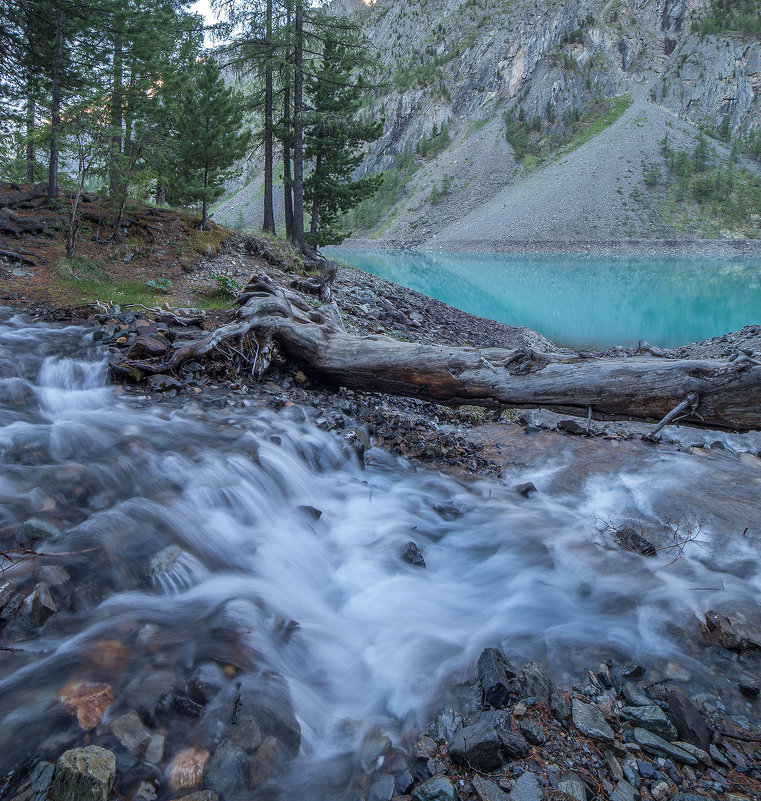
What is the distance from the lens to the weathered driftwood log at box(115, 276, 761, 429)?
4672 millimetres

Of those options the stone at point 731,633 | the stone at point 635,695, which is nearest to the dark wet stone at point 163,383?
the stone at point 635,695

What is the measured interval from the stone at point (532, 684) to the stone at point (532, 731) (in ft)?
0.69

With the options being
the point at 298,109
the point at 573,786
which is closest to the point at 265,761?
the point at 573,786

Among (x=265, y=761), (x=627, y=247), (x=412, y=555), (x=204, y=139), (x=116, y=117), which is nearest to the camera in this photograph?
(x=265, y=761)

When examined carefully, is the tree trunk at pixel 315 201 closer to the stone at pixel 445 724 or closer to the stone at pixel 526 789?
the stone at pixel 445 724

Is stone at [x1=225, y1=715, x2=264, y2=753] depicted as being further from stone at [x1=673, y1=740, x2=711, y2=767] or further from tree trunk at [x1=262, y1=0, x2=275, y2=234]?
tree trunk at [x1=262, y1=0, x2=275, y2=234]

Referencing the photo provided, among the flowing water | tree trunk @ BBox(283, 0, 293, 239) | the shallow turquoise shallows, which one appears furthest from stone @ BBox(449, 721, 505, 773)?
the shallow turquoise shallows

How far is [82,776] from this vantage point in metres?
1.97

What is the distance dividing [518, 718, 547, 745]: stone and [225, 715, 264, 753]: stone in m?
1.34

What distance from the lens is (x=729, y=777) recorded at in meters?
2.32

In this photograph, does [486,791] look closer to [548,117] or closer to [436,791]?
[436,791]

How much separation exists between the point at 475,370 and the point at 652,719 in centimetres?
398

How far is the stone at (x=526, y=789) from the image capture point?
82.2 inches

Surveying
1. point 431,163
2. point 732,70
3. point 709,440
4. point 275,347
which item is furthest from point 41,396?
point 732,70
